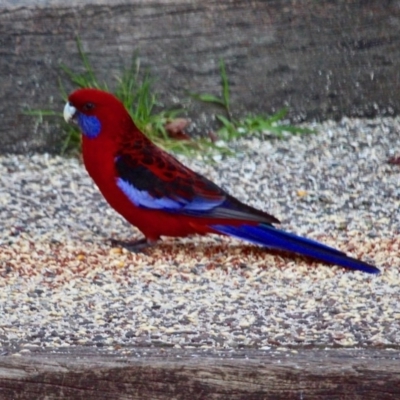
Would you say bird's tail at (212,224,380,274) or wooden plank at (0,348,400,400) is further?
bird's tail at (212,224,380,274)

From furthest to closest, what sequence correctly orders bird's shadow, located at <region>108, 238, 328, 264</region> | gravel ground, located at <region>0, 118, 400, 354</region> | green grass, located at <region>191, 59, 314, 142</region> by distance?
green grass, located at <region>191, 59, 314, 142</region> → bird's shadow, located at <region>108, 238, 328, 264</region> → gravel ground, located at <region>0, 118, 400, 354</region>

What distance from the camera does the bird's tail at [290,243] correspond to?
3.38 metres

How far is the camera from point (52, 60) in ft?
15.6

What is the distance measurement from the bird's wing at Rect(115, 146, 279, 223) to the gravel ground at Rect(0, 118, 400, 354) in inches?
5.6

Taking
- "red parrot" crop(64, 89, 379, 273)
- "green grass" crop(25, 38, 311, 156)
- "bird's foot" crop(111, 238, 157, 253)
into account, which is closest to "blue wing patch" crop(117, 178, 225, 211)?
"red parrot" crop(64, 89, 379, 273)

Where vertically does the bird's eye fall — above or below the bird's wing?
above

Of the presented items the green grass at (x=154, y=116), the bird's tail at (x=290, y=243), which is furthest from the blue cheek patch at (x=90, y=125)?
the green grass at (x=154, y=116)

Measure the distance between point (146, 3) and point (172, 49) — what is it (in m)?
0.22

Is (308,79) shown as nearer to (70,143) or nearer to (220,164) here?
(220,164)

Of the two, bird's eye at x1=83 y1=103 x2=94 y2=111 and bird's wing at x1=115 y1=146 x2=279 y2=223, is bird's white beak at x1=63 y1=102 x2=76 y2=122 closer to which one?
bird's eye at x1=83 y1=103 x2=94 y2=111

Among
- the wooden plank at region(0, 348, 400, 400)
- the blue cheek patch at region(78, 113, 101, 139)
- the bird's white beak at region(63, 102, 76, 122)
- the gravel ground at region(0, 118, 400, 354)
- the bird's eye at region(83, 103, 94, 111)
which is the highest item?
the bird's eye at region(83, 103, 94, 111)

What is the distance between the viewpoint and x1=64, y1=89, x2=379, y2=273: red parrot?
12.2 ft

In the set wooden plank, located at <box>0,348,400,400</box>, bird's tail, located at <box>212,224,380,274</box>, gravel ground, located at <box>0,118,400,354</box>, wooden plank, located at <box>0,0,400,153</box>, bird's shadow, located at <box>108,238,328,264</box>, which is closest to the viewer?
wooden plank, located at <box>0,348,400,400</box>

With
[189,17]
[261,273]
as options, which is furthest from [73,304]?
[189,17]
